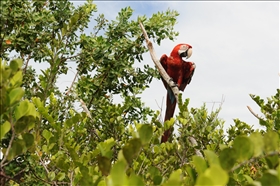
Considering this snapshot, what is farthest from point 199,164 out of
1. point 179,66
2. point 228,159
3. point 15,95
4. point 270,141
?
point 179,66

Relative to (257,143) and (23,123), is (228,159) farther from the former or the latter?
(23,123)

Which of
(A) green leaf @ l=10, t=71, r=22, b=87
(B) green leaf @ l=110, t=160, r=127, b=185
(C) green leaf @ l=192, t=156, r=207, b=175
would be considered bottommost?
(B) green leaf @ l=110, t=160, r=127, b=185

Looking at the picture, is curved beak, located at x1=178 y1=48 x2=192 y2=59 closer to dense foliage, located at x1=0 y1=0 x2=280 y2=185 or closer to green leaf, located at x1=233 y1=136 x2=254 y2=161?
dense foliage, located at x1=0 y1=0 x2=280 y2=185

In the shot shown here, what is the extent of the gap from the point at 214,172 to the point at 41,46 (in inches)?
176

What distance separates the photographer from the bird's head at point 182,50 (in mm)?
4794

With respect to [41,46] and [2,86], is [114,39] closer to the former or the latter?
[41,46]

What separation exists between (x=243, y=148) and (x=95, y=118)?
9.04 feet

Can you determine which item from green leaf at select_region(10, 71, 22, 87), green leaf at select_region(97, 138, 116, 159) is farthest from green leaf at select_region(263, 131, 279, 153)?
green leaf at select_region(10, 71, 22, 87)

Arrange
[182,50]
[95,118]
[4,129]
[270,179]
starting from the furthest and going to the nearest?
[182,50]
[95,118]
[4,129]
[270,179]

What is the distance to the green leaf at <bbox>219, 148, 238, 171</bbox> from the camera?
668 millimetres

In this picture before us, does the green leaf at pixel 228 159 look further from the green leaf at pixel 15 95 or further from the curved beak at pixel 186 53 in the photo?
the curved beak at pixel 186 53

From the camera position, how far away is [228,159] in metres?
0.67

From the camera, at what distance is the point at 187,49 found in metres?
4.84

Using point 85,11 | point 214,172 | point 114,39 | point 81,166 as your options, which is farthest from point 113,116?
point 85,11
